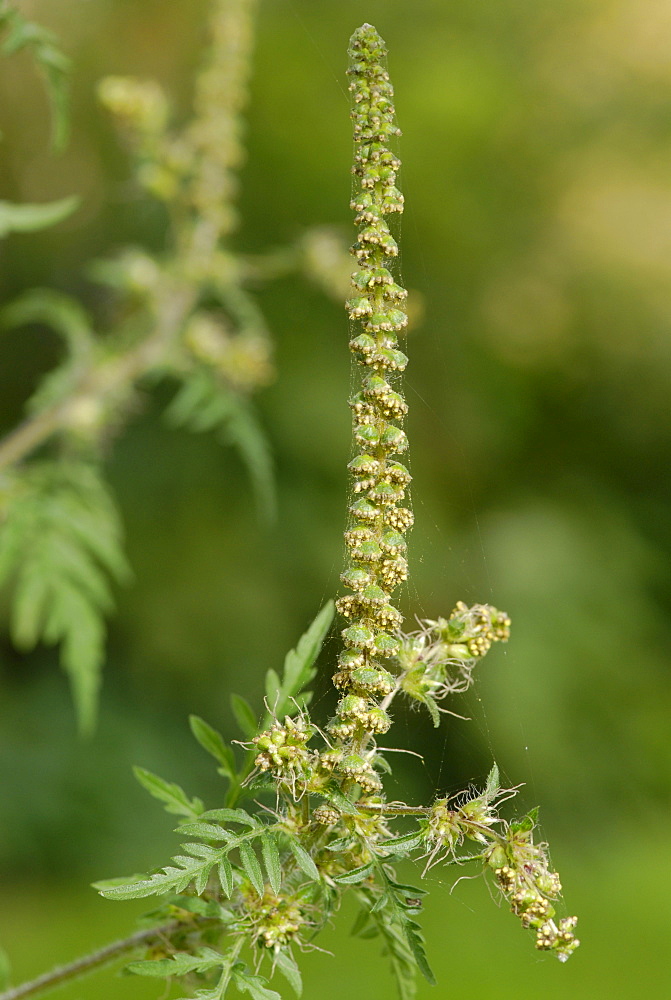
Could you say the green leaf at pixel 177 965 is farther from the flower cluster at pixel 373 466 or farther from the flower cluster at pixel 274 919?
the flower cluster at pixel 373 466

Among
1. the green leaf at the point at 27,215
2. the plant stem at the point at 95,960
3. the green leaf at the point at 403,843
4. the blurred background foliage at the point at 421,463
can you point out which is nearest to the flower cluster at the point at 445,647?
the green leaf at the point at 403,843

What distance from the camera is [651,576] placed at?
378 centimetres

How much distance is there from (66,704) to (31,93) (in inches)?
103

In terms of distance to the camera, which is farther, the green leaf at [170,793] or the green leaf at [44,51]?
the green leaf at [44,51]

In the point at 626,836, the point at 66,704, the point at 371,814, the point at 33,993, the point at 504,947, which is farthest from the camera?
the point at 66,704

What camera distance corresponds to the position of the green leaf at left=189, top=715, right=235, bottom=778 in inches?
36.1

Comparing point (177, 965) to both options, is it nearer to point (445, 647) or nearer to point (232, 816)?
point (232, 816)

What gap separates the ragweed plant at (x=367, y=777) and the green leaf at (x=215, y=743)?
74 mm

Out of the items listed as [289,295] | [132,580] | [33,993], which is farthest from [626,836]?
[33,993]

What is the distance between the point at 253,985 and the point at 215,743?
0.24m

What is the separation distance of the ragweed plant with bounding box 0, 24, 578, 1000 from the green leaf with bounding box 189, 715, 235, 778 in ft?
0.24

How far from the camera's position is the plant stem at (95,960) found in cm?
89

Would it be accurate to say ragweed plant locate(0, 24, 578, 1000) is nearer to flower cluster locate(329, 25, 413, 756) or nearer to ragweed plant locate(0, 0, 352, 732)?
flower cluster locate(329, 25, 413, 756)

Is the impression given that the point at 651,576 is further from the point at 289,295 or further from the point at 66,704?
the point at 66,704
